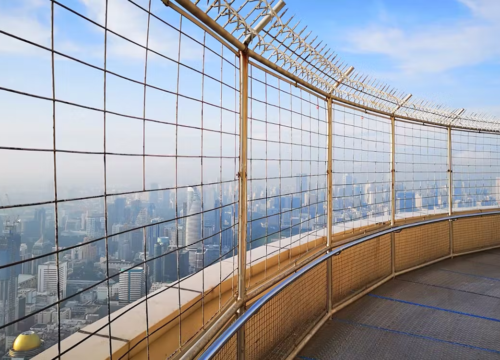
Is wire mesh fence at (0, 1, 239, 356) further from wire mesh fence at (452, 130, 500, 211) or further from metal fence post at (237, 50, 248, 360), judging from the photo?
wire mesh fence at (452, 130, 500, 211)

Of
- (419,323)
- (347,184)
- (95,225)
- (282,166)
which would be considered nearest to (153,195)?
(95,225)

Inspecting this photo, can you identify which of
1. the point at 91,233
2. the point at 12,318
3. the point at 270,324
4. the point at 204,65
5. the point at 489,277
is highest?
the point at 204,65

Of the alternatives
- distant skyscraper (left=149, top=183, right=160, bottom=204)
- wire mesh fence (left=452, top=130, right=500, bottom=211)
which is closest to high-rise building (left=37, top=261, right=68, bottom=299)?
distant skyscraper (left=149, top=183, right=160, bottom=204)

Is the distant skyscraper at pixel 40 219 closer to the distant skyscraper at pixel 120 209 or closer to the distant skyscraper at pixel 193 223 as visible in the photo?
the distant skyscraper at pixel 120 209

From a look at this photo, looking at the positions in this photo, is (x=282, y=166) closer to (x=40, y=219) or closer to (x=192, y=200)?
(x=192, y=200)

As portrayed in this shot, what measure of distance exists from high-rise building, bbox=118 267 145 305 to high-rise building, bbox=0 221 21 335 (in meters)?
0.60

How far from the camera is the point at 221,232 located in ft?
7.84

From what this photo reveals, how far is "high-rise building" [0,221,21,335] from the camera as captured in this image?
117 cm

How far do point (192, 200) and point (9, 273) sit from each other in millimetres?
1180

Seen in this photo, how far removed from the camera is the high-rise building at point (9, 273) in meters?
1.17

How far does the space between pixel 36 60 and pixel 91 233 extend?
2.21 feet

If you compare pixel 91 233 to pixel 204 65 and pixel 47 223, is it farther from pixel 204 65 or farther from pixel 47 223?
pixel 204 65

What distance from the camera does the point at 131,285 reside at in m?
1.84

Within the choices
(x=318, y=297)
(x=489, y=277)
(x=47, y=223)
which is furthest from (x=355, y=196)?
(x=47, y=223)
